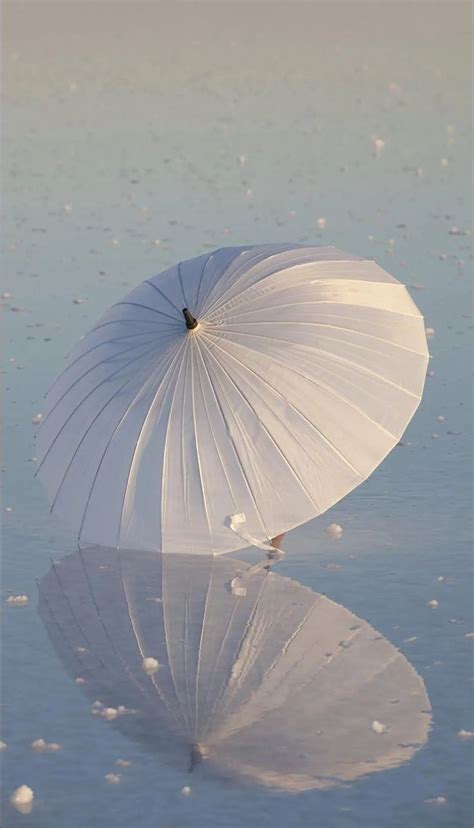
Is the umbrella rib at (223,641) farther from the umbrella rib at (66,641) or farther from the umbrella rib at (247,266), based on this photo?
the umbrella rib at (247,266)

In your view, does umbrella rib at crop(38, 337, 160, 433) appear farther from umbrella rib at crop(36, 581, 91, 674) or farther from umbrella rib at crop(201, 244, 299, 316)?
umbrella rib at crop(36, 581, 91, 674)

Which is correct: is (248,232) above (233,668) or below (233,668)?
above

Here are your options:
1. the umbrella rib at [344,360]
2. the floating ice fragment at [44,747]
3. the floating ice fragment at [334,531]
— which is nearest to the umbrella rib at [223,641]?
the floating ice fragment at [44,747]

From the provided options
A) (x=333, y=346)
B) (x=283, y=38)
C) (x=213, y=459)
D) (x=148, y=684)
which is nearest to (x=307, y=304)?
(x=333, y=346)

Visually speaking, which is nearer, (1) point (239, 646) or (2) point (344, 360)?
(1) point (239, 646)

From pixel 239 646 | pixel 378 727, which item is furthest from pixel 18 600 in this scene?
pixel 378 727

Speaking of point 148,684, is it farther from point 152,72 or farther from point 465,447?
point 152,72

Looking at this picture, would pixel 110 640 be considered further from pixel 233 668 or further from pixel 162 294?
pixel 162 294
